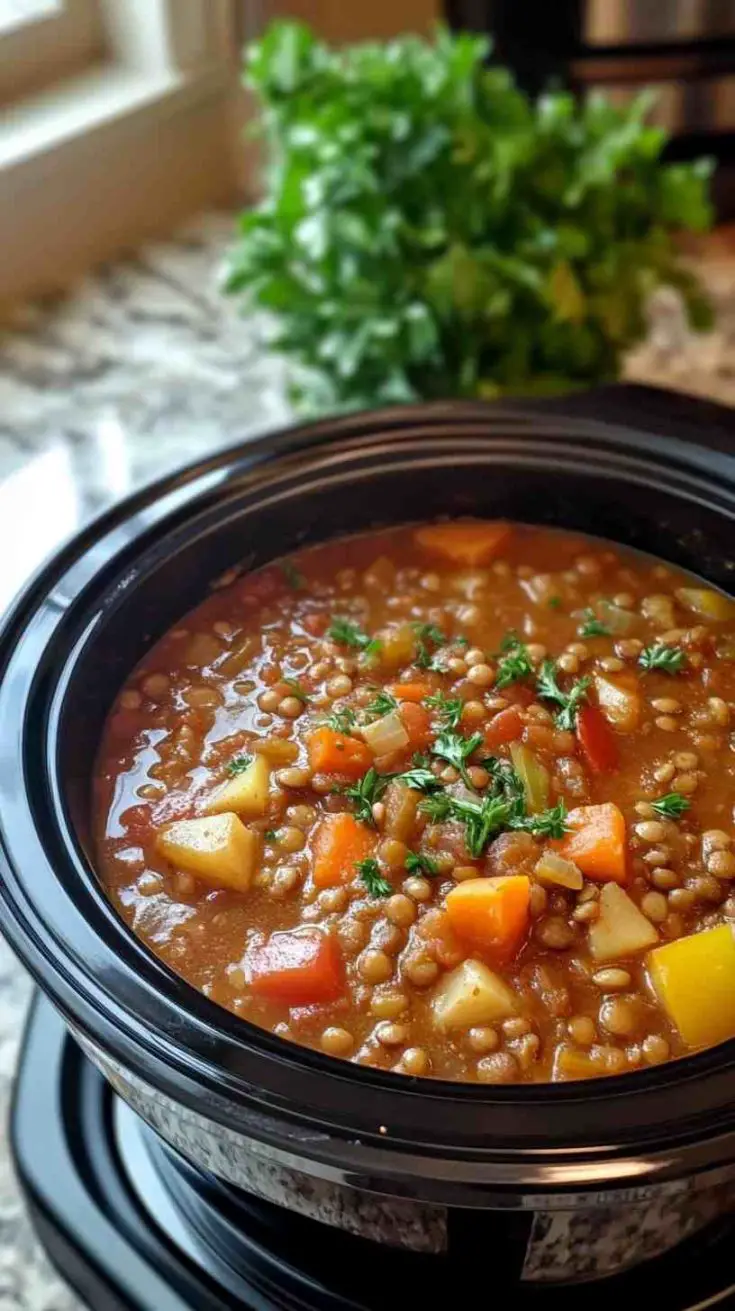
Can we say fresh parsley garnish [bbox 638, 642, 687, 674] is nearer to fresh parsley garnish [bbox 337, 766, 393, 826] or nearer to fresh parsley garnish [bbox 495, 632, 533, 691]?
fresh parsley garnish [bbox 495, 632, 533, 691]

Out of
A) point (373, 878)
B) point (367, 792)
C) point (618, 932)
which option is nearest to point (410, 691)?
point (367, 792)

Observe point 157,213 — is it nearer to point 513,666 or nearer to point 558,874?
point 513,666

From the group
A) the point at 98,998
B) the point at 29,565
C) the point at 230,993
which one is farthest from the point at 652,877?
the point at 29,565

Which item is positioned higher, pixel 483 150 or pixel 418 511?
pixel 483 150

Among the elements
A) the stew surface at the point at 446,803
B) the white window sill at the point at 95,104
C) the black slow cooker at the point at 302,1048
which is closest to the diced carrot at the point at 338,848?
the stew surface at the point at 446,803

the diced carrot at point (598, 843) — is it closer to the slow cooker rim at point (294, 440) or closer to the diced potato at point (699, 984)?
the diced potato at point (699, 984)

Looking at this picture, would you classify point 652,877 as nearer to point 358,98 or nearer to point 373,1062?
point 373,1062

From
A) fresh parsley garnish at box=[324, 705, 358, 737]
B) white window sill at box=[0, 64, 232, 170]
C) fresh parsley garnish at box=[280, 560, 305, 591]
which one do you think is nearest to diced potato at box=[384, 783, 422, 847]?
fresh parsley garnish at box=[324, 705, 358, 737]

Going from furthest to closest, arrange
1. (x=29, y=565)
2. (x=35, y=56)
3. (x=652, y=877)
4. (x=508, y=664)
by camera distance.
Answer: (x=35, y=56)
(x=29, y=565)
(x=508, y=664)
(x=652, y=877)
